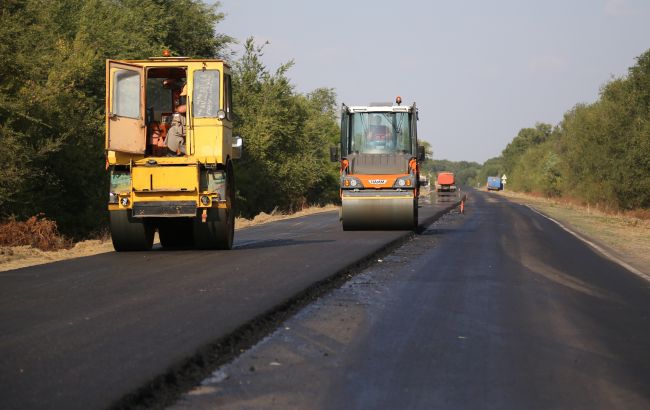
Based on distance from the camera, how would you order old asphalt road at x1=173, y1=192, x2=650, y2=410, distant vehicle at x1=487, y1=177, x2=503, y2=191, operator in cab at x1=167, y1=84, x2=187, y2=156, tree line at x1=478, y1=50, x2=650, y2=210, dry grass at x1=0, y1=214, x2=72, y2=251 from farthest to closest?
distant vehicle at x1=487, y1=177, x2=503, y2=191
tree line at x1=478, y1=50, x2=650, y2=210
dry grass at x1=0, y1=214, x2=72, y2=251
operator in cab at x1=167, y1=84, x2=187, y2=156
old asphalt road at x1=173, y1=192, x2=650, y2=410

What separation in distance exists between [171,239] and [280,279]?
7288mm

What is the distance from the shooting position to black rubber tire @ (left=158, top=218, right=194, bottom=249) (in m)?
19.3

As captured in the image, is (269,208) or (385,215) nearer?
(385,215)

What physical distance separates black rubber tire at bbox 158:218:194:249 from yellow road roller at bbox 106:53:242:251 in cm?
74

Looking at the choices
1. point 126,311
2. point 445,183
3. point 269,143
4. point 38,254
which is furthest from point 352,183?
point 445,183

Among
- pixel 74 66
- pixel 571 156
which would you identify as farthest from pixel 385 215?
pixel 571 156

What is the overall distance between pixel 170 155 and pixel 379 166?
27.1 feet

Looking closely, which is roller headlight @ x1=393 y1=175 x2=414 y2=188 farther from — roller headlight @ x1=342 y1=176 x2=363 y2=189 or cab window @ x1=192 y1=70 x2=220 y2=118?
cab window @ x1=192 y1=70 x2=220 y2=118

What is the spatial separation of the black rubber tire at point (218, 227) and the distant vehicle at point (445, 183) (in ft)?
207

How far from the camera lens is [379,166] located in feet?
82.2

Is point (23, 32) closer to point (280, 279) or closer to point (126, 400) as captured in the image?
point (280, 279)

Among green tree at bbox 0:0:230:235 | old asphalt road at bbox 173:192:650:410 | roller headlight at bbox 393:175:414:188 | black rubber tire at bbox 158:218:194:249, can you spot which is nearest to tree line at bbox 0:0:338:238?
green tree at bbox 0:0:230:235

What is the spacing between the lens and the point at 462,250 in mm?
20281

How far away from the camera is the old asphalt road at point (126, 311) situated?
21.5 ft
